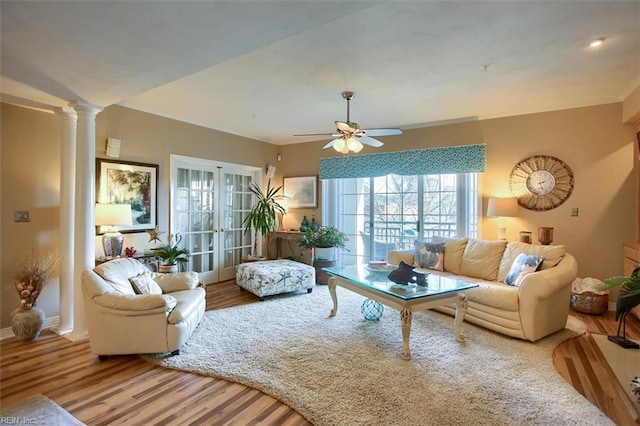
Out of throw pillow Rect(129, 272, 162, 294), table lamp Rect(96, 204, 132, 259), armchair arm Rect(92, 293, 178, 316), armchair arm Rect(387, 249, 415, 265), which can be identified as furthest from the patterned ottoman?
armchair arm Rect(92, 293, 178, 316)

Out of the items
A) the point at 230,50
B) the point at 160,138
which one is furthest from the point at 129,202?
the point at 230,50

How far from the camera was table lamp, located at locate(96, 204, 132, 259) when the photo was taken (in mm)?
3592

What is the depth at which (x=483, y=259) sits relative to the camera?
4.06 m

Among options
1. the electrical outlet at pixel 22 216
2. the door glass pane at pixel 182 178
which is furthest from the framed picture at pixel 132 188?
the electrical outlet at pixel 22 216

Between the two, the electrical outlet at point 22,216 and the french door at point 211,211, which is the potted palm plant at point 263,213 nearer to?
the french door at point 211,211

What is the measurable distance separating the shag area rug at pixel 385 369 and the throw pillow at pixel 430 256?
759 millimetres

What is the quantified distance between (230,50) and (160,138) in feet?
9.76

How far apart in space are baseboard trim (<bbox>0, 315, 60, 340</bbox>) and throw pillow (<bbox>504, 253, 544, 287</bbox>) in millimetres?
5080

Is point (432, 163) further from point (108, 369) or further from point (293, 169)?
point (108, 369)

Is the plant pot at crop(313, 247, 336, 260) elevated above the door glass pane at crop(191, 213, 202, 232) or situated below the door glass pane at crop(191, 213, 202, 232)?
below

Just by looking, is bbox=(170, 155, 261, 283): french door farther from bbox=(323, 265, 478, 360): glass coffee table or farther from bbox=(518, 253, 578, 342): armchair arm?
bbox=(518, 253, 578, 342): armchair arm

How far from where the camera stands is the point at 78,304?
3.25 m

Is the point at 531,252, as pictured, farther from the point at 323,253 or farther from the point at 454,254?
the point at 323,253

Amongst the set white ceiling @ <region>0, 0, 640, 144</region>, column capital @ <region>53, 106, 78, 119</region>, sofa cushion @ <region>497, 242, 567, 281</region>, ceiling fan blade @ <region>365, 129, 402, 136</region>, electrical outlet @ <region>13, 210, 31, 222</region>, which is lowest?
sofa cushion @ <region>497, 242, 567, 281</region>
